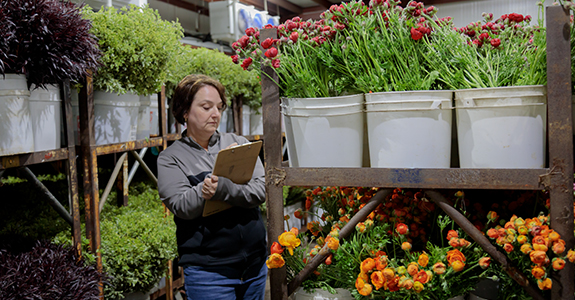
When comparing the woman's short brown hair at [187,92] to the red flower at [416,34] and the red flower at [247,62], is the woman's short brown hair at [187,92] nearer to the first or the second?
the red flower at [247,62]

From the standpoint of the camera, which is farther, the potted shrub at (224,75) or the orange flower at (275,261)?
the potted shrub at (224,75)

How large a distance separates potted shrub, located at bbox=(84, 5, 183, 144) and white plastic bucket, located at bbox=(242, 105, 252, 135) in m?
1.29

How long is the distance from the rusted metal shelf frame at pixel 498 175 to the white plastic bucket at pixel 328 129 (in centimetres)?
3

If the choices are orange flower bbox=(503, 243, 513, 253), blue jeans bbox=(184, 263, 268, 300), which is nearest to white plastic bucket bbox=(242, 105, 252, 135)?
blue jeans bbox=(184, 263, 268, 300)

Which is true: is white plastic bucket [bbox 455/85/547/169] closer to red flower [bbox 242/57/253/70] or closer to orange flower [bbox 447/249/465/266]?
orange flower [bbox 447/249/465/266]

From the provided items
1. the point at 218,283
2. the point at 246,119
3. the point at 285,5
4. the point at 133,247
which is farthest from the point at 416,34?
the point at 285,5

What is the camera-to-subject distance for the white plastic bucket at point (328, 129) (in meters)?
0.99

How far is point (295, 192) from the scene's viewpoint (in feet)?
13.5

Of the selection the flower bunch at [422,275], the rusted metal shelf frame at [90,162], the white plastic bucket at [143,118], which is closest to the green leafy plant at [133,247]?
the rusted metal shelf frame at [90,162]

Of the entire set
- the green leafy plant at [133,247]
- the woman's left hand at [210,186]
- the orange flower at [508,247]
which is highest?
the woman's left hand at [210,186]

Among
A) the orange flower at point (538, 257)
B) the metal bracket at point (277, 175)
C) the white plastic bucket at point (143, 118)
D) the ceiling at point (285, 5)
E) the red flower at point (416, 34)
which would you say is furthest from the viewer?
the ceiling at point (285, 5)

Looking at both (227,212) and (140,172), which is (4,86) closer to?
(227,212)

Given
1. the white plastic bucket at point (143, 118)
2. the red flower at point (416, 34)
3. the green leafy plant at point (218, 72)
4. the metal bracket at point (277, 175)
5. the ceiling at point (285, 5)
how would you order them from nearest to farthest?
the red flower at point (416, 34)
the metal bracket at point (277, 175)
the white plastic bucket at point (143, 118)
the green leafy plant at point (218, 72)
the ceiling at point (285, 5)

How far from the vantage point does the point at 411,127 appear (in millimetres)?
938
